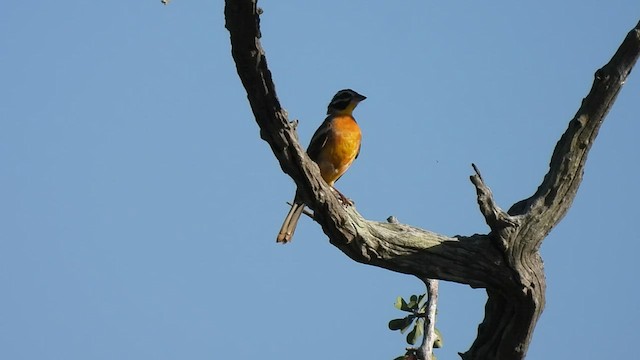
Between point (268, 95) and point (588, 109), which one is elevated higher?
Answer: point (588, 109)

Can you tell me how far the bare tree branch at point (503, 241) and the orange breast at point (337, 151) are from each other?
8.97ft

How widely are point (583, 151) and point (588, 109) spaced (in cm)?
30

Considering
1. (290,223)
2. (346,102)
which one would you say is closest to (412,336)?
(290,223)

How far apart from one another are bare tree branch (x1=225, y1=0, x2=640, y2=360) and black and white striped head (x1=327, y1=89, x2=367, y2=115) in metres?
3.59

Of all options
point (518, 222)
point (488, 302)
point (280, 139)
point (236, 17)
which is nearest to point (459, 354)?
point (488, 302)

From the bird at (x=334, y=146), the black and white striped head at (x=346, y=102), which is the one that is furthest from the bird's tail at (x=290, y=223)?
the black and white striped head at (x=346, y=102)

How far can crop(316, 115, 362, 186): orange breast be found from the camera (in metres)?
9.91

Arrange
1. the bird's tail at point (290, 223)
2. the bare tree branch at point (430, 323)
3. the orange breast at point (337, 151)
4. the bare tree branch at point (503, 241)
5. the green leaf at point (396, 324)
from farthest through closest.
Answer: the orange breast at point (337, 151) < the bird's tail at point (290, 223) < the green leaf at point (396, 324) < the bare tree branch at point (430, 323) < the bare tree branch at point (503, 241)

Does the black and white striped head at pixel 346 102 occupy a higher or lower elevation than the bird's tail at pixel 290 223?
higher

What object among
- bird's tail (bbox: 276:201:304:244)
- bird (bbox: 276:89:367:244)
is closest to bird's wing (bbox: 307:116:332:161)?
bird (bbox: 276:89:367:244)

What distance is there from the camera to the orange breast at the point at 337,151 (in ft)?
32.5

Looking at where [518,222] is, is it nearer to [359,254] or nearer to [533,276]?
[533,276]

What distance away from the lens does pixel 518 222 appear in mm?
7086

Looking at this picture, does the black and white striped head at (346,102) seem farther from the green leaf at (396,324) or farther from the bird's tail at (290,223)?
the green leaf at (396,324)
